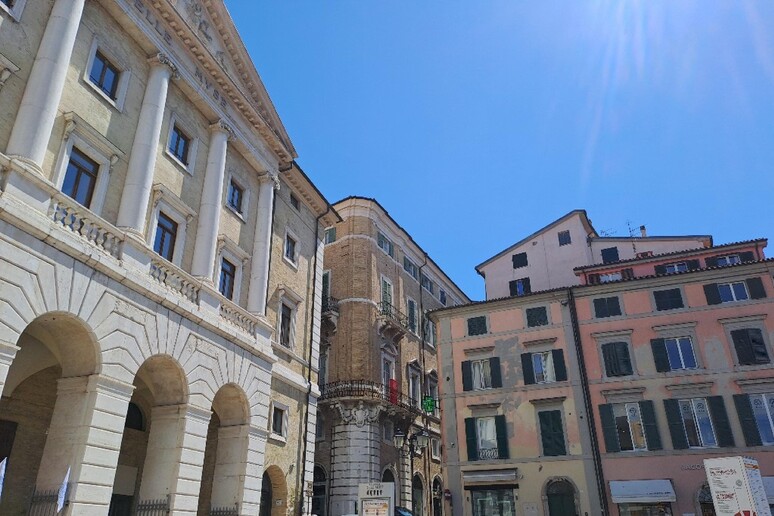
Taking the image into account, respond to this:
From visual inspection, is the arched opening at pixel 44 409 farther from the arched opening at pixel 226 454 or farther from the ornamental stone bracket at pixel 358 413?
the ornamental stone bracket at pixel 358 413

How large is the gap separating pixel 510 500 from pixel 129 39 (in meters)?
25.1

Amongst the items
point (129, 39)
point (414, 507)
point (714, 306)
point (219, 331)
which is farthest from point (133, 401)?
point (714, 306)

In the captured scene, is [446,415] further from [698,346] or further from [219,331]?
[219,331]

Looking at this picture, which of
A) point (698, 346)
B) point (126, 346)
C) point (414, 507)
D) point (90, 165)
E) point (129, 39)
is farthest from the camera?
point (414, 507)

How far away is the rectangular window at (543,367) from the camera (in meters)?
29.5

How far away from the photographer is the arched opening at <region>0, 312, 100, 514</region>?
12820 millimetres

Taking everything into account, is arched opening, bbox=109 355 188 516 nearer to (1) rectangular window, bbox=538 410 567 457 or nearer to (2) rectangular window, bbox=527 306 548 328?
(1) rectangular window, bbox=538 410 567 457

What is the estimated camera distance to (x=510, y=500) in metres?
27.6

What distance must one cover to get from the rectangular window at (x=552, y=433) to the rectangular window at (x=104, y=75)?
23.5m

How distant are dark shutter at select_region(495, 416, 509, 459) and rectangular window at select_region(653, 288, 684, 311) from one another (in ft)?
31.9

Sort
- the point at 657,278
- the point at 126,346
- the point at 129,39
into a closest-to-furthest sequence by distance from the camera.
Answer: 1. the point at 126,346
2. the point at 129,39
3. the point at 657,278

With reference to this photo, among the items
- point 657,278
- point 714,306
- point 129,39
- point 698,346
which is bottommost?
point 698,346

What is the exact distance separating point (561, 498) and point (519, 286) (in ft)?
47.6

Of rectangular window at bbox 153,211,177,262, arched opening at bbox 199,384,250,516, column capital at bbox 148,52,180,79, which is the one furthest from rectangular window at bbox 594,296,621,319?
column capital at bbox 148,52,180,79
